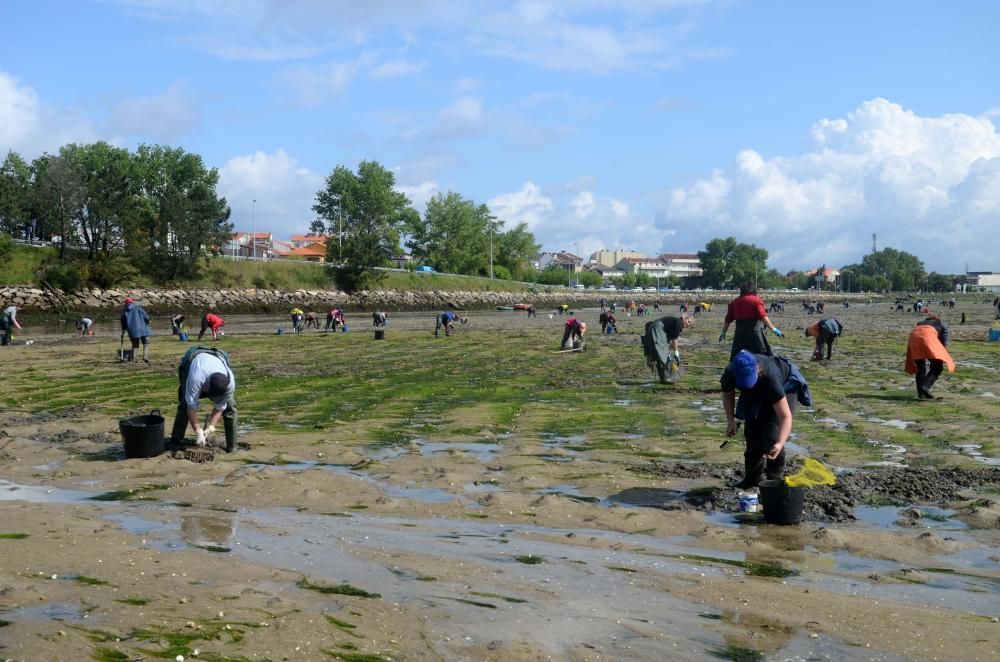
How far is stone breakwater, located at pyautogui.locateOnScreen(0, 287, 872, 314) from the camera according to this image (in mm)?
66800

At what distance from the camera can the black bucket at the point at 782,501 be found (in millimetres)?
8391

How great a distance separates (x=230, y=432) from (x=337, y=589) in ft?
19.1

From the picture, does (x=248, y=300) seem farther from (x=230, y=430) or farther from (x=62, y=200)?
(x=230, y=430)

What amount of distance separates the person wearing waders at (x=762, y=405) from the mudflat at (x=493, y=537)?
1.63 feet

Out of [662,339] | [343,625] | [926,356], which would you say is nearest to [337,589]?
[343,625]

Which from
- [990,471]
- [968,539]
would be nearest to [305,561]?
[968,539]

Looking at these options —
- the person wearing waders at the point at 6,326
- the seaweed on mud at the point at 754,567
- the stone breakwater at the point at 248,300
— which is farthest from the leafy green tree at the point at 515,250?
the seaweed on mud at the point at 754,567

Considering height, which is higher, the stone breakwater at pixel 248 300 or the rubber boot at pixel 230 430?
the stone breakwater at pixel 248 300

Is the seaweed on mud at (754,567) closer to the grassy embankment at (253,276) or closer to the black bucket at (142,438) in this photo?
the black bucket at (142,438)

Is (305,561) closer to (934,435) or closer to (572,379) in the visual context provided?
(934,435)

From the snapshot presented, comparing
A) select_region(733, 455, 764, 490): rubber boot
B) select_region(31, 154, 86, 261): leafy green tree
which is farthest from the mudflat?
select_region(31, 154, 86, 261): leafy green tree

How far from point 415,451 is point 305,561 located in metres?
5.13

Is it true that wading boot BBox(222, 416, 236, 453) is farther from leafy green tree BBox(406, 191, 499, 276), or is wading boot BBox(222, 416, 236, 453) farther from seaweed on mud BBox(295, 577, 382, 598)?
leafy green tree BBox(406, 191, 499, 276)

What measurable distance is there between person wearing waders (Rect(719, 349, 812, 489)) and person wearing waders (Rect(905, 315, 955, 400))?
334 inches
